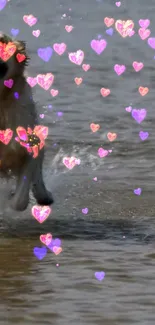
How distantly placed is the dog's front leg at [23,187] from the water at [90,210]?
0.41 ft

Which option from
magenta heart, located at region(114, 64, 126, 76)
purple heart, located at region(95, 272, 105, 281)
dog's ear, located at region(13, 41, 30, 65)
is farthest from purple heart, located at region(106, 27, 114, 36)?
purple heart, located at region(95, 272, 105, 281)

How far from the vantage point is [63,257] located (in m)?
7.77

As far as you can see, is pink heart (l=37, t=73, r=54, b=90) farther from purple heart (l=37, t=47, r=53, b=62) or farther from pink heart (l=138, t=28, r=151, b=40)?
pink heart (l=138, t=28, r=151, b=40)

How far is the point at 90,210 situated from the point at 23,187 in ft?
1.92

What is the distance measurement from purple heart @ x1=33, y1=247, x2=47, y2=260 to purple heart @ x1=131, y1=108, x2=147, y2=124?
3.91 meters

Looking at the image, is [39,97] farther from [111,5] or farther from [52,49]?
[111,5]

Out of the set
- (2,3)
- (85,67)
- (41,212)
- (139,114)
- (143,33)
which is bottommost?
(41,212)

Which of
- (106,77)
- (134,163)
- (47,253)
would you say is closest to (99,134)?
(134,163)

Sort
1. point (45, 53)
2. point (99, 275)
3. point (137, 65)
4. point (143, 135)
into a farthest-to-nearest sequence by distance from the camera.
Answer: point (45, 53) < point (137, 65) < point (143, 135) < point (99, 275)

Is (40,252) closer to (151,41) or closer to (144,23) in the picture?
(151,41)

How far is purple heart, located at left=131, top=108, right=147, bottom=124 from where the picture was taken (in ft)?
38.6

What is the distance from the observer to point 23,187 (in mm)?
8719

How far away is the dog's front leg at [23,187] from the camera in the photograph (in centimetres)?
867

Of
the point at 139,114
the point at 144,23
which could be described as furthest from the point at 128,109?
the point at 144,23
